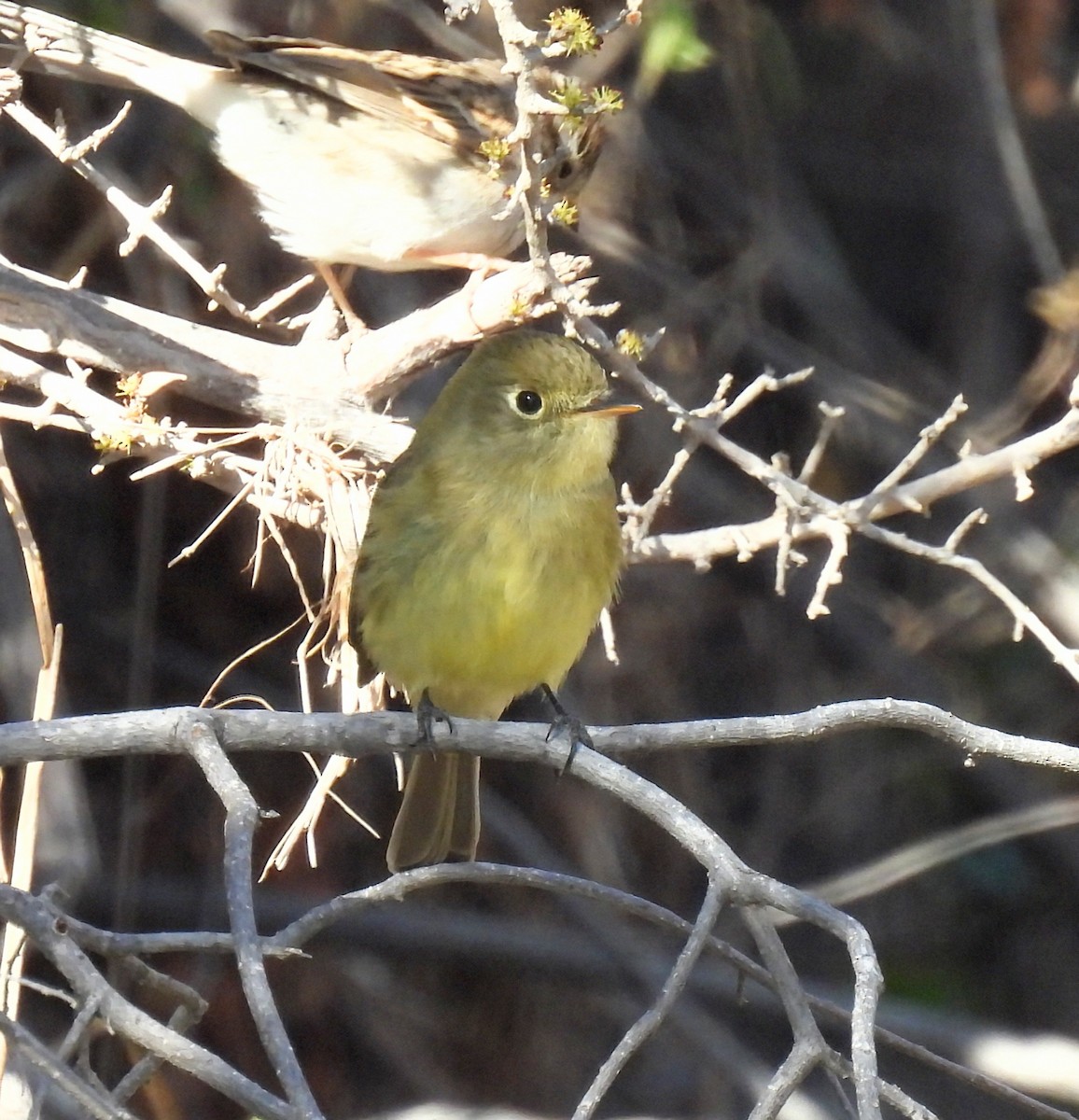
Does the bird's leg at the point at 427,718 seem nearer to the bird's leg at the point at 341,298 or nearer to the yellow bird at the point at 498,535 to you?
the yellow bird at the point at 498,535

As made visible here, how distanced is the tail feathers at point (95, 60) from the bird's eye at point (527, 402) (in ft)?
4.36

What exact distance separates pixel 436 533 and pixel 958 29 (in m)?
3.40

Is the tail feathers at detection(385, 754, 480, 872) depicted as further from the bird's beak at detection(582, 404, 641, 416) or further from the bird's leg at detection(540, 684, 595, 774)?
the bird's beak at detection(582, 404, 641, 416)

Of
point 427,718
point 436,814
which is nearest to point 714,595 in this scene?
point 436,814

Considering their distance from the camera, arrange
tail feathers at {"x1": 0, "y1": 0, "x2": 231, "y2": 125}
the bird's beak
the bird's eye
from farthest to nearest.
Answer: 1. tail feathers at {"x1": 0, "y1": 0, "x2": 231, "y2": 125}
2. the bird's eye
3. the bird's beak

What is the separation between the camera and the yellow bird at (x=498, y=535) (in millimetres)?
3494

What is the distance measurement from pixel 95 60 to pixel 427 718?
185cm

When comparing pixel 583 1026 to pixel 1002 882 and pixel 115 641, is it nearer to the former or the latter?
pixel 1002 882

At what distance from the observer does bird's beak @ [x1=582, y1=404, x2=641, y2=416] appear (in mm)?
3438

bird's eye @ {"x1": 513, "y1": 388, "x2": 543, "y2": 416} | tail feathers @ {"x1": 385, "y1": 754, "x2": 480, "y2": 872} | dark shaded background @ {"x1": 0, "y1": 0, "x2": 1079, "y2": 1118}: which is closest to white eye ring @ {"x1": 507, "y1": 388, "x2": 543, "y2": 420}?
bird's eye @ {"x1": 513, "y1": 388, "x2": 543, "y2": 416}

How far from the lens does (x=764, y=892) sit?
2361 millimetres

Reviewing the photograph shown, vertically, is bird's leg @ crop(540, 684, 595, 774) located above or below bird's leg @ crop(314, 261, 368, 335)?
below

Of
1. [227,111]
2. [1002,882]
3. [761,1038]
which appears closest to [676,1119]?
[761,1038]

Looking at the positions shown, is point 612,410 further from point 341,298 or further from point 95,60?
point 95,60
